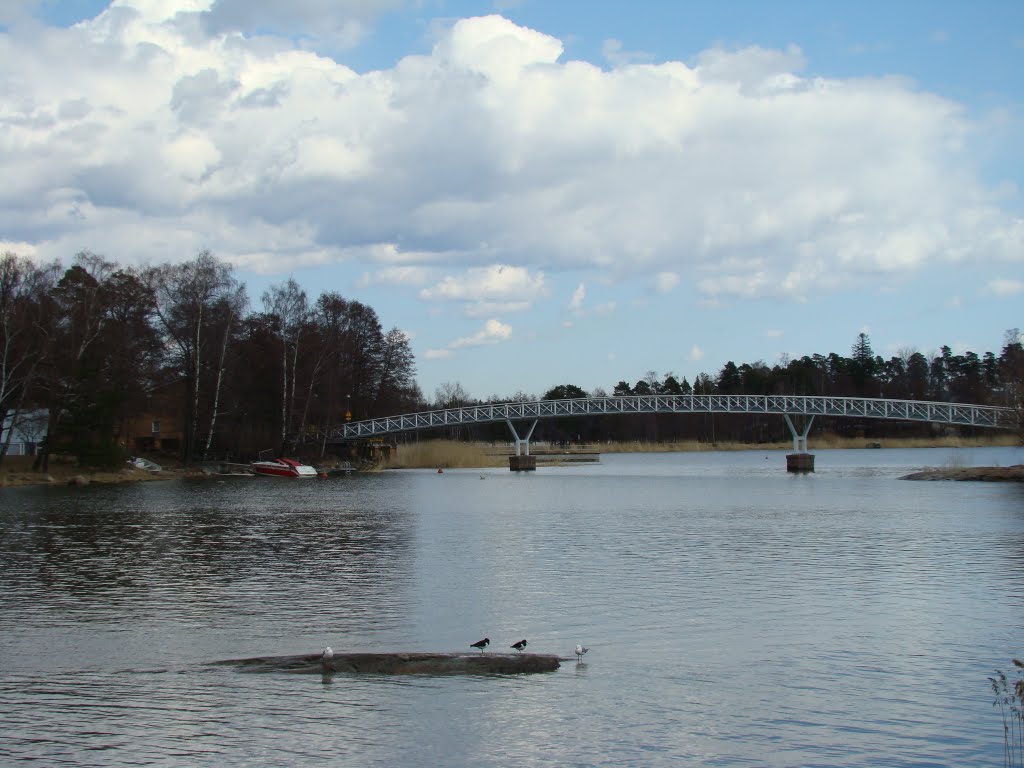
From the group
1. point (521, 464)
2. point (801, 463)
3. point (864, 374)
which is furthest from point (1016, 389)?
point (864, 374)

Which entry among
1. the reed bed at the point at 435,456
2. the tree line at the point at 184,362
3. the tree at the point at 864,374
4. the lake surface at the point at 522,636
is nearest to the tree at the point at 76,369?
the tree line at the point at 184,362

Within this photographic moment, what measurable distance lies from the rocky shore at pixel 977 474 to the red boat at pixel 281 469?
50.0 meters

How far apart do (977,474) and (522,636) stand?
63.1 m

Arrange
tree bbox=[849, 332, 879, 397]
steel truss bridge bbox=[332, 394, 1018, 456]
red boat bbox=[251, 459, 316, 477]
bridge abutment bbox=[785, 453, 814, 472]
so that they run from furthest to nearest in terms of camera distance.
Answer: tree bbox=[849, 332, 879, 397] < steel truss bridge bbox=[332, 394, 1018, 456] < bridge abutment bbox=[785, 453, 814, 472] < red boat bbox=[251, 459, 316, 477]

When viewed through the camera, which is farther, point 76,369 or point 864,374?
point 864,374

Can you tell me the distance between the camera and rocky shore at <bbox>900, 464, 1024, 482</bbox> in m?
70.4

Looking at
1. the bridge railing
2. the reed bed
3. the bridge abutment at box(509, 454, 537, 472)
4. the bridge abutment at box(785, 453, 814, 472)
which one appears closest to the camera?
the bridge abutment at box(785, 453, 814, 472)

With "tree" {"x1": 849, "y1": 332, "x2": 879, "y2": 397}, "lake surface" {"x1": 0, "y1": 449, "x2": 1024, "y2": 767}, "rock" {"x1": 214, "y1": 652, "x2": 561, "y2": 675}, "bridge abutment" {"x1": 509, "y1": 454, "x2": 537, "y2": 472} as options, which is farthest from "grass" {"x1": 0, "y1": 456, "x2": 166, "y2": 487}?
"tree" {"x1": 849, "y1": 332, "x2": 879, "y2": 397}

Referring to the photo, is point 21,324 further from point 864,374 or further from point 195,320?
point 864,374

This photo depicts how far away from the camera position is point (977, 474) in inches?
2891

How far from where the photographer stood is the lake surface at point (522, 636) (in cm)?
1293

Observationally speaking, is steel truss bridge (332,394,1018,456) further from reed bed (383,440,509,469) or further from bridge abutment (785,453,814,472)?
bridge abutment (785,453,814,472)

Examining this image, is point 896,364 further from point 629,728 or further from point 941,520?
point 629,728

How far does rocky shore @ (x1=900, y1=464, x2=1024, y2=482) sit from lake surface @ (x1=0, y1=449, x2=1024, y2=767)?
3009cm
